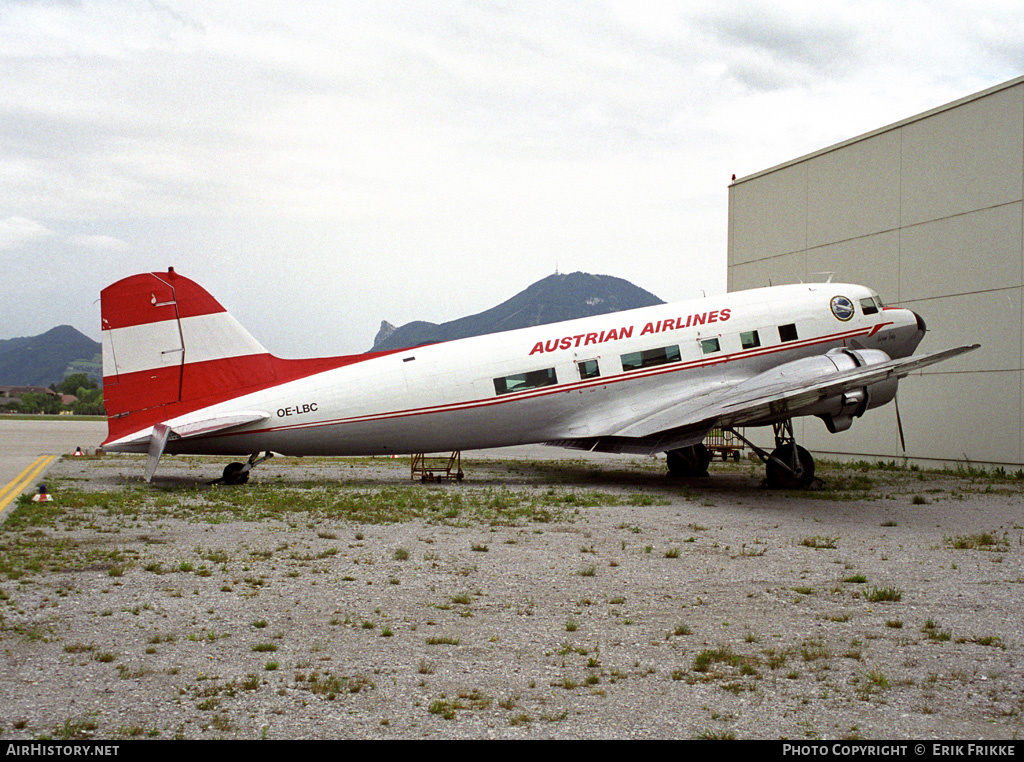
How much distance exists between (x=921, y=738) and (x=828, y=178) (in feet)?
85.6

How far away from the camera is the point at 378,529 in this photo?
1253cm

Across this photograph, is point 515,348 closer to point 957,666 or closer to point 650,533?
point 650,533

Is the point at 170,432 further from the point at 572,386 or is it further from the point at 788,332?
the point at 788,332

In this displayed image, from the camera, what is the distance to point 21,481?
19.0m

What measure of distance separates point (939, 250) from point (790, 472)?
10.8 meters

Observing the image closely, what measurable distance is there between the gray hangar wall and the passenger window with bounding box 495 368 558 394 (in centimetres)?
1340

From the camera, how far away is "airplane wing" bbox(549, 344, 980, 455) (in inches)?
609

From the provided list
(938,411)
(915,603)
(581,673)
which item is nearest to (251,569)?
(581,673)

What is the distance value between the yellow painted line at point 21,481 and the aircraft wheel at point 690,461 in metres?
15.0

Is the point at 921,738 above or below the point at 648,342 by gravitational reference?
below

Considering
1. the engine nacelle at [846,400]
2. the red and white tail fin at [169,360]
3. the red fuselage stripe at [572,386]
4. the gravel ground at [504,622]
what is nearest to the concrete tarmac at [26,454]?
the red and white tail fin at [169,360]

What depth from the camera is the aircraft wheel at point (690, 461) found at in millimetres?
21141

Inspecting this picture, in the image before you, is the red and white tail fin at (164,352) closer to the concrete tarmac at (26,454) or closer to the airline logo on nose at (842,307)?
the concrete tarmac at (26,454)

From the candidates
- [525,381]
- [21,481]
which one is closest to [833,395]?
[525,381]
